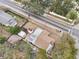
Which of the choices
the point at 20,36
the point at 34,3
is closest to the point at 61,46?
the point at 20,36

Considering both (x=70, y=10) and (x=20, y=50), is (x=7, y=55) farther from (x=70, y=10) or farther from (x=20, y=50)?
(x=70, y=10)

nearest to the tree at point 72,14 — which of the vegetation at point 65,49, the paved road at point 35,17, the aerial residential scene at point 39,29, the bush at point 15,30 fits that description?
the aerial residential scene at point 39,29

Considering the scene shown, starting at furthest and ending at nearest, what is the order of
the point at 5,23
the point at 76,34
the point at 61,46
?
1. the point at 5,23
2. the point at 76,34
3. the point at 61,46

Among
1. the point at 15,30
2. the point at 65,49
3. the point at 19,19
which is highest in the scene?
the point at 19,19

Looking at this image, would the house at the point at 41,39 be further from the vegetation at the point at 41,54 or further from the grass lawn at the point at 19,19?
the grass lawn at the point at 19,19

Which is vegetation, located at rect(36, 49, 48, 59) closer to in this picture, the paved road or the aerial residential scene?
the aerial residential scene

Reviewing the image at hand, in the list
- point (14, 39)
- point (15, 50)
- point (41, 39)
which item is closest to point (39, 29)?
point (41, 39)

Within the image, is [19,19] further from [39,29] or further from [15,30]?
[39,29]
